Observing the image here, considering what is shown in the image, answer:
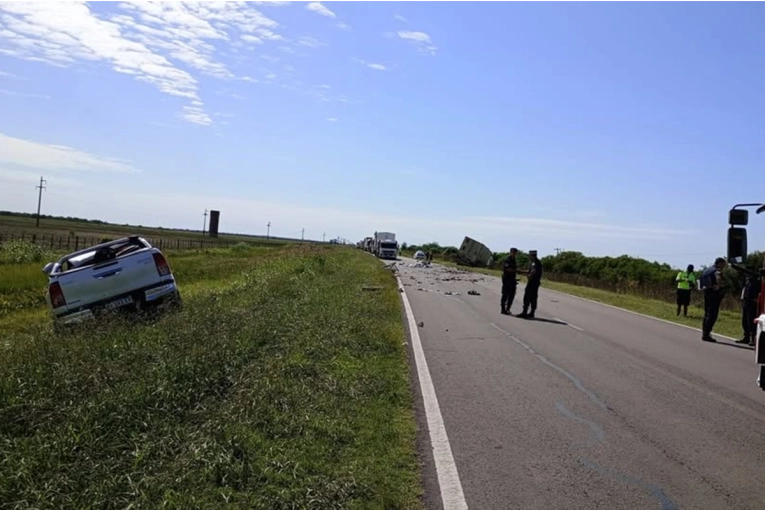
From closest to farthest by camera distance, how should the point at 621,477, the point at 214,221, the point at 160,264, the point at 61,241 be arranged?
1. the point at 621,477
2. the point at 160,264
3. the point at 61,241
4. the point at 214,221

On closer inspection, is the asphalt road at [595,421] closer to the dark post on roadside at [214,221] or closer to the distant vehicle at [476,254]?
the distant vehicle at [476,254]

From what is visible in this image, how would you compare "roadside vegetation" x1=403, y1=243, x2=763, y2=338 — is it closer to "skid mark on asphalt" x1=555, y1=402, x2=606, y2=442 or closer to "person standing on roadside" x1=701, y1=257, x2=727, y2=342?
"person standing on roadside" x1=701, y1=257, x2=727, y2=342

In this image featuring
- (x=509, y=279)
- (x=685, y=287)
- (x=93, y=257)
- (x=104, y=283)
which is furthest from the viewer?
(x=685, y=287)

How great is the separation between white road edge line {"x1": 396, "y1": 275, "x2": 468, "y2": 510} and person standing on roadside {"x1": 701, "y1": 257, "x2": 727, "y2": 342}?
7998 mm

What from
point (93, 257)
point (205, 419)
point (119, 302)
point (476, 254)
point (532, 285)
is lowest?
point (205, 419)

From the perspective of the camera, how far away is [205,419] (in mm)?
6703

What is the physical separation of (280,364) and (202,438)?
3.13 meters

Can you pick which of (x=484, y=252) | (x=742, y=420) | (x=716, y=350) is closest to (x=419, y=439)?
(x=742, y=420)

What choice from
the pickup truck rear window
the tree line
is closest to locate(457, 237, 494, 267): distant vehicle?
the tree line

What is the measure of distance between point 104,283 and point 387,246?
6719 centimetres

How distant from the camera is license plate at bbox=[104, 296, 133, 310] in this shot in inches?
516

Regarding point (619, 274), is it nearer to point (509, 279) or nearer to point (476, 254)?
point (476, 254)

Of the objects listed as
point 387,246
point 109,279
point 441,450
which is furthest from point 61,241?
point 441,450

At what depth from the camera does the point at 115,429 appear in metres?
6.21
